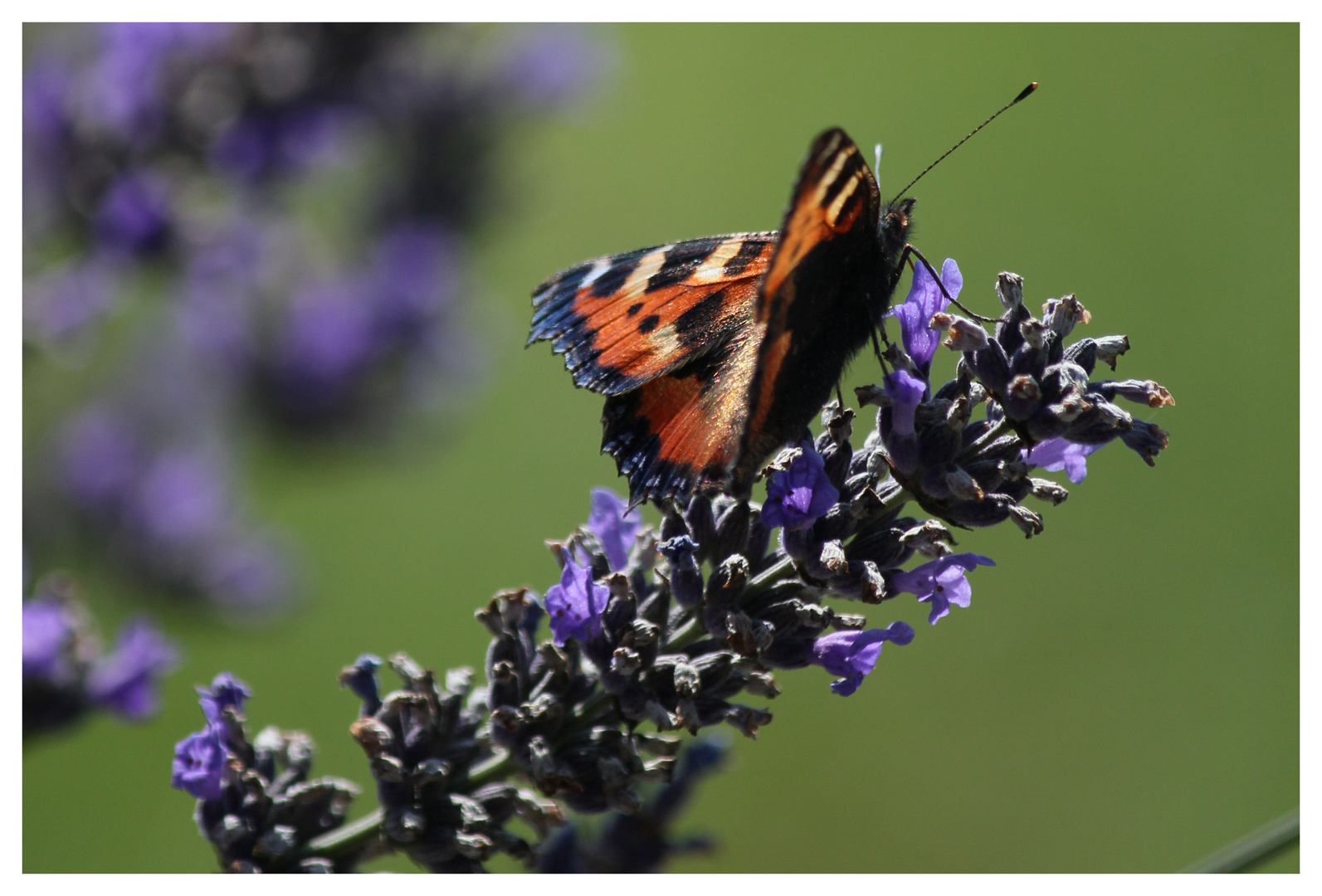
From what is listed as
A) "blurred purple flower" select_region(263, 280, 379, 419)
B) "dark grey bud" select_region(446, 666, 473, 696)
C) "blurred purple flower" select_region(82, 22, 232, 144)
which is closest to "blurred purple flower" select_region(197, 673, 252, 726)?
"dark grey bud" select_region(446, 666, 473, 696)

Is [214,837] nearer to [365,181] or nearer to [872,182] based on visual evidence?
[872,182]

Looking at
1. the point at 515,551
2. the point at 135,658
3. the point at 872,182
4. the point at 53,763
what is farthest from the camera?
the point at 515,551

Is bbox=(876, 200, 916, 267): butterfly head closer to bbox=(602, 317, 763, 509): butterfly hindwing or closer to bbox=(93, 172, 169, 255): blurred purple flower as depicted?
bbox=(602, 317, 763, 509): butterfly hindwing

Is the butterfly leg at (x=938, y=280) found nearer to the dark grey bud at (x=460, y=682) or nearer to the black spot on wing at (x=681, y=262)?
the black spot on wing at (x=681, y=262)

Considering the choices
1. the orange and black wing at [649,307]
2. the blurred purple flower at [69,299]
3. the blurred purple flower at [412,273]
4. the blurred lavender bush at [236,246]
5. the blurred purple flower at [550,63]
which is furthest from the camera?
the blurred purple flower at [550,63]

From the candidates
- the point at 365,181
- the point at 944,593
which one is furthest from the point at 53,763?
the point at 944,593

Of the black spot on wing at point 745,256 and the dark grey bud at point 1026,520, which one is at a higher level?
the black spot on wing at point 745,256

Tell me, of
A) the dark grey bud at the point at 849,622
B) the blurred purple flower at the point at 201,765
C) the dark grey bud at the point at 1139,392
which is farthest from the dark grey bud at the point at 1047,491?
the blurred purple flower at the point at 201,765

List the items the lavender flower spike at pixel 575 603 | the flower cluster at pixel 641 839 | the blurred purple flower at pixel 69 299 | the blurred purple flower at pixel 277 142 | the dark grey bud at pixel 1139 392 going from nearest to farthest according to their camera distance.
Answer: the dark grey bud at pixel 1139 392
the lavender flower spike at pixel 575 603
the flower cluster at pixel 641 839
the blurred purple flower at pixel 69 299
the blurred purple flower at pixel 277 142
